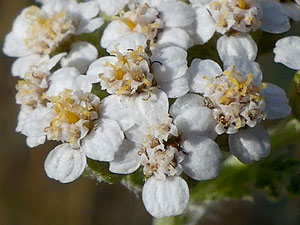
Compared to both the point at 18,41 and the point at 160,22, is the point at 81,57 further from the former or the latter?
the point at 18,41

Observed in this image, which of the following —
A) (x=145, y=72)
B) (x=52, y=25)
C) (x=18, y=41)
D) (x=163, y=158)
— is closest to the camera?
(x=163, y=158)

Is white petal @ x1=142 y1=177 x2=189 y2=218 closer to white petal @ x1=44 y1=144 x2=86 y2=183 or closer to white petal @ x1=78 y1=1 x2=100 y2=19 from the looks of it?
white petal @ x1=44 y1=144 x2=86 y2=183

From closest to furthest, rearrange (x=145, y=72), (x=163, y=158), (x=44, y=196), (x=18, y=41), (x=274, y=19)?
(x=163, y=158)
(x=145, y=72)
(x=274, y=19)
(x=18, y=41)
(x=44, y=196)

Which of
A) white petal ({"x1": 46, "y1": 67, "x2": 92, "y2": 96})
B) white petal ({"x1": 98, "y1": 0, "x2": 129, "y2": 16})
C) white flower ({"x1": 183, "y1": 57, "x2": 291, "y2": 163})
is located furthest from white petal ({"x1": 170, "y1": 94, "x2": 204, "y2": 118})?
white petal ({"x1": 98, "y1": 0, "x2": 129, "y2": 16})

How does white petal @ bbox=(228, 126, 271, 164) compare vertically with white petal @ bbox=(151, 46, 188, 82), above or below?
below

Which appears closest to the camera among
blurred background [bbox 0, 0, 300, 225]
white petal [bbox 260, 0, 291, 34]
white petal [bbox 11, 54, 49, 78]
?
white petal [bbox 260, 0, 291, 34]

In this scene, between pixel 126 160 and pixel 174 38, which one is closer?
pixel 126 160

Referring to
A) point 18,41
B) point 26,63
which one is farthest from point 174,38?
point 18,41
